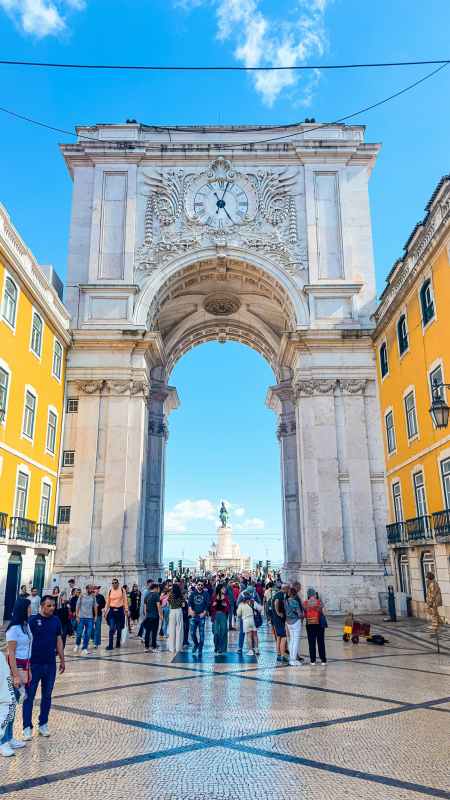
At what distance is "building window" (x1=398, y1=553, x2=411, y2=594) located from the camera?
2396 centimetres

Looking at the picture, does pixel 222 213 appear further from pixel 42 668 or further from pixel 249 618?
pixel 42 668

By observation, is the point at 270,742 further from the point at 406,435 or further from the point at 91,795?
the point at 406,435

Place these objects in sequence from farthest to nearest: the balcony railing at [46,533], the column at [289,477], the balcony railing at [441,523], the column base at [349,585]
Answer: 1. the column at [289,477]
2. the column base at [349,585]
3. the balcony railing at [46,533]
4. the balcony railing at [441,523]

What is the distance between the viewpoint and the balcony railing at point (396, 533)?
23.5 m

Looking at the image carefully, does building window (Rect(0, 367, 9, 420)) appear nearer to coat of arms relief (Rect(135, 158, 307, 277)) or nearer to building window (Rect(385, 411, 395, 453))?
coat of arms relief (Rect(135, 158, 307, 277))

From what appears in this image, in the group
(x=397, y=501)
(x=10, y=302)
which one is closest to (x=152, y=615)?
(x=10, y=302)

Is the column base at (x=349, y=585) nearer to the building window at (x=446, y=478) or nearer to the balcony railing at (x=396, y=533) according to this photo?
the balcony railing at (x=396, y=533)

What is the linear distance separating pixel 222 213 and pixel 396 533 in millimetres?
19464

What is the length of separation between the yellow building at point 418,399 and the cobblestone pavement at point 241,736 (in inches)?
328

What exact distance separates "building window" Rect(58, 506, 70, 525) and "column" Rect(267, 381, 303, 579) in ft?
47.4

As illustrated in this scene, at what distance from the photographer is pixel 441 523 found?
18641mm

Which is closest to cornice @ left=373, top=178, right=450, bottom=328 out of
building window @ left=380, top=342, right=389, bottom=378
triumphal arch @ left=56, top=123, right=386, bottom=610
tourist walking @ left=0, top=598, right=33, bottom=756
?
building window @ left=380, top=342, right=389, bottom=378

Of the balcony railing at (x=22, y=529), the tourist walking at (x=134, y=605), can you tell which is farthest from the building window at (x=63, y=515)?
the tourist walking at (x=134, y=605)

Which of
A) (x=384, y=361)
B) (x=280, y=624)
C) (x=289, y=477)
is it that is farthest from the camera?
(x=289, y=477)
